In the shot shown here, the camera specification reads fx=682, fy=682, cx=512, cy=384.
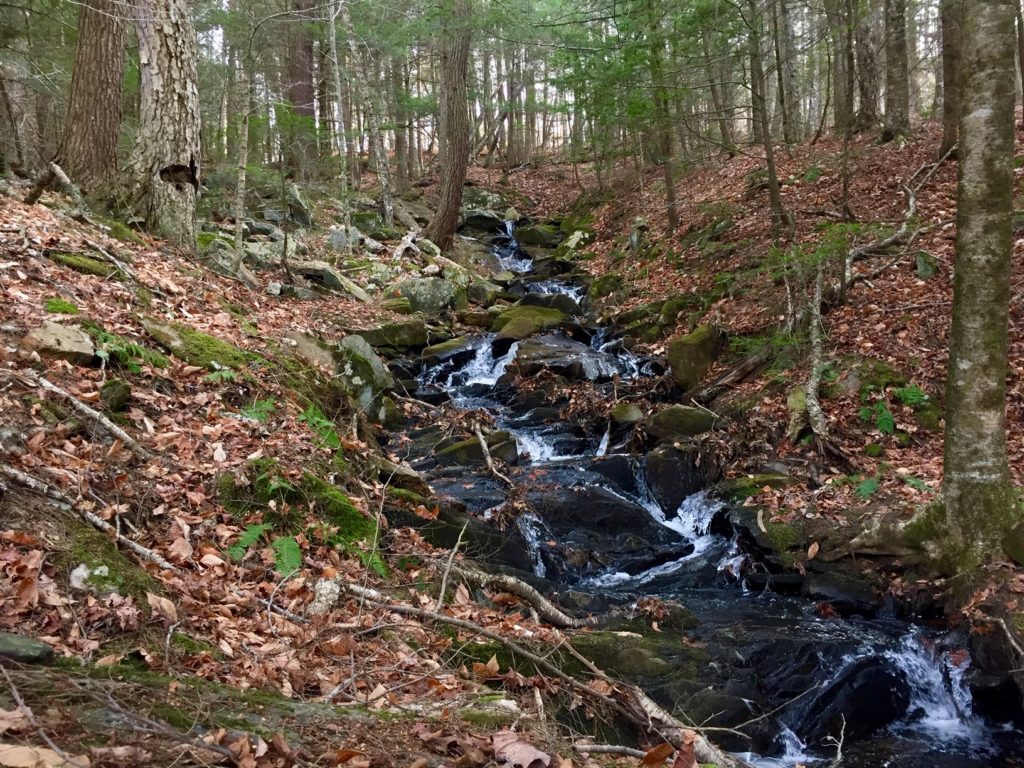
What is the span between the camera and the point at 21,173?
11180 mm

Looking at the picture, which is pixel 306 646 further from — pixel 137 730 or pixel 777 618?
pixel 777 618

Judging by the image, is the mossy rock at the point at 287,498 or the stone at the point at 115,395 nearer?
the mossy rock at the point at 287,498

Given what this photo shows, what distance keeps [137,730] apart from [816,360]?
8.54 meters

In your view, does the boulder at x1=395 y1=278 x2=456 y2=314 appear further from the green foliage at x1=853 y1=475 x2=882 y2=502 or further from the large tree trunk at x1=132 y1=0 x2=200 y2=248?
the green foliage at x1=853 y1=475 x2=882 y2=502

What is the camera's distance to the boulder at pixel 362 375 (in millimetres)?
8984

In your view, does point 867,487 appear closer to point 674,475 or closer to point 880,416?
point 880,416

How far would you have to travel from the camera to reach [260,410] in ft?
19.7

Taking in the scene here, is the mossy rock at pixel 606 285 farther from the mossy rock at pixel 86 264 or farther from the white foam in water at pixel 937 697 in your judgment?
the white foam in water at pixel 937 697

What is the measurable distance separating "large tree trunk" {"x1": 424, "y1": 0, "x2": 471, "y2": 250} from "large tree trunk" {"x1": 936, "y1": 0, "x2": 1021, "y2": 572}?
13461 mm

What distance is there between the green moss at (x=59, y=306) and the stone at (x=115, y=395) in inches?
38.4

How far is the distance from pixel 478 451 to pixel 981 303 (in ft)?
19.6

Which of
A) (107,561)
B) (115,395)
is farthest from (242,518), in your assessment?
(115,395)

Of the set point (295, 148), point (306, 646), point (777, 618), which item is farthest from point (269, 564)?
point (295, 148)

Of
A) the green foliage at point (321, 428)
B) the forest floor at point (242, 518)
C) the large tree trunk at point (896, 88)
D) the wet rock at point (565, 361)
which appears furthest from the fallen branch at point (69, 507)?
the large tree trunk at point (896, 88)
